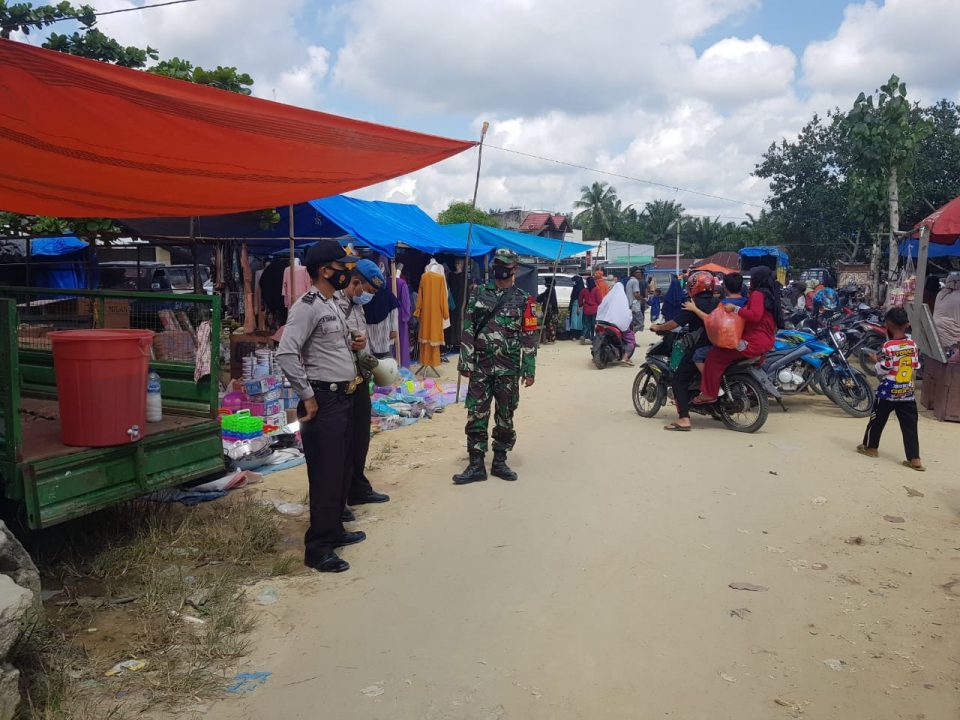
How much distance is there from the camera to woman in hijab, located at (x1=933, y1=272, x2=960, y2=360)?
328 inches

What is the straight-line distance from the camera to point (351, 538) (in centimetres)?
444

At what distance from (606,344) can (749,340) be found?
18.2ft

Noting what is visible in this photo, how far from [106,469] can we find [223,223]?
656 centimetres

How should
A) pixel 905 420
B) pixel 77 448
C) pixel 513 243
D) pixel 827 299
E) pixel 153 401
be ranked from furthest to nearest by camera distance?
pixel 513 243, pixel 827 299, pixel 905 420, pixel 153 401, pixel 77 448

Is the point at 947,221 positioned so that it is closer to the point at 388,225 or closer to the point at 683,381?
the point at 683,381

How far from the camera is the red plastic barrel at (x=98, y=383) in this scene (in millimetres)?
3463

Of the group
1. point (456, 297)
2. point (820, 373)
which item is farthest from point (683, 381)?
point (456, 297)

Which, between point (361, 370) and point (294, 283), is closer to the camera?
point (361, 370)

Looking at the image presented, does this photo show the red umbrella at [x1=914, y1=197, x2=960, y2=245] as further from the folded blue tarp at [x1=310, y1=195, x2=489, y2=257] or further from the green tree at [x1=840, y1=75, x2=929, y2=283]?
the folded blue tarp at [x1=310, y1=195, x2=489, y2=257]

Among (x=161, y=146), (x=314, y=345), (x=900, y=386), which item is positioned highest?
(x=161, y=146)

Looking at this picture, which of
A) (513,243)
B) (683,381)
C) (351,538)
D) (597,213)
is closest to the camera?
(351,538)

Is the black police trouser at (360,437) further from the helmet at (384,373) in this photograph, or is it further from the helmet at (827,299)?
the helmet at (827,299)

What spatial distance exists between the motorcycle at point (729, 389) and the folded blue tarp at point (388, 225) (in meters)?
3.90

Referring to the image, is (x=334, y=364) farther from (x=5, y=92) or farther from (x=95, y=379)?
(x=5, y=92)
